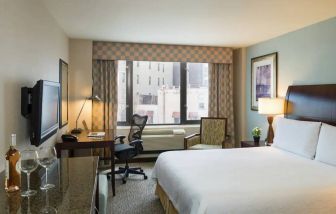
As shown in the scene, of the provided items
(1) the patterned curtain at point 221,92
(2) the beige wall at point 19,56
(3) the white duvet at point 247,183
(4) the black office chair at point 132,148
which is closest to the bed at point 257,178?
(3) the white duvet at point 247,183

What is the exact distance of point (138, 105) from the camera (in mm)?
5707

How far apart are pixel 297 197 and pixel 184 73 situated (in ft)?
13.2

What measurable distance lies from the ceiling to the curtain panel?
274 mm

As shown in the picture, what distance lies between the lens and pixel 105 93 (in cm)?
527

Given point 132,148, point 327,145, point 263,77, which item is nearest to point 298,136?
point 327,145

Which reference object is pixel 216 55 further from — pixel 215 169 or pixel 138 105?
pixel 215 169

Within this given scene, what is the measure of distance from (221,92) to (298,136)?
242cm

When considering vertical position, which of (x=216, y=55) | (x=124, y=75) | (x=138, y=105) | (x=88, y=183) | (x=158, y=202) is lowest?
(x=158, y=202)

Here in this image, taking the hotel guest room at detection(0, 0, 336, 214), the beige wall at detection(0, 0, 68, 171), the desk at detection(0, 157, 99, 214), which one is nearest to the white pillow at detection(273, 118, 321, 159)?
the hotel guest room at detection(0, 0, 336, 214)

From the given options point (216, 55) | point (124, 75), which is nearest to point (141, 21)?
point (124, 75)

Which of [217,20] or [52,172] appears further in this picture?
[217,20]

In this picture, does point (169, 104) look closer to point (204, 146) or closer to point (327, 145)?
point (204, 146)

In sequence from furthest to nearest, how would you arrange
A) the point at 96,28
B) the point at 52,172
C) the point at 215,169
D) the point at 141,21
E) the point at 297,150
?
the point at 96,28, the point at 141,21, the point at 297,150, the point at 215,169, the point at 52,172

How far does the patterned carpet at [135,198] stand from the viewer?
3.35m
